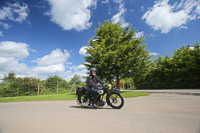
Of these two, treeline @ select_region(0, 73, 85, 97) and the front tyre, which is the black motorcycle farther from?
treeline @ select_region(0, 73, 85, 97)

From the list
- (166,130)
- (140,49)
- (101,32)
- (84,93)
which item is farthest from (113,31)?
(166,130)

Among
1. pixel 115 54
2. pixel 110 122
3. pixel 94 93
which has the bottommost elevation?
pixel 110 122

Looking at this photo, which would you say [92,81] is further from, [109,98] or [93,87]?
[109,98]

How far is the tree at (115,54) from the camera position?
1586 centimetres

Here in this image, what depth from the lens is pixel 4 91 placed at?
1966 centimetres

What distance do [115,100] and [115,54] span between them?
1063 centimetres

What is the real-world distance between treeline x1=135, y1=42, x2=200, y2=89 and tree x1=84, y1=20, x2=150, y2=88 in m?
3.40

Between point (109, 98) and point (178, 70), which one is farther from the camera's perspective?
point (178, 70)

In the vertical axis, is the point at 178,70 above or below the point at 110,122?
above

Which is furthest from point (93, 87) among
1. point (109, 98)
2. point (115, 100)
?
point (115, 100)

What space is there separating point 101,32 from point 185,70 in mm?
15267

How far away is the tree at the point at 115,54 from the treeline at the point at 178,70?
11.1 feet

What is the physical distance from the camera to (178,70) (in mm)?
20812

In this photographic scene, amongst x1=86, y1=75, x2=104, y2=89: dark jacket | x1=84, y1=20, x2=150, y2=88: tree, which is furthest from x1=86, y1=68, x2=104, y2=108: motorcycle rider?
x1=84, y1=20, x2=150, y2=88: tree
